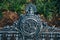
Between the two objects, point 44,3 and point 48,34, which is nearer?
point 48,34

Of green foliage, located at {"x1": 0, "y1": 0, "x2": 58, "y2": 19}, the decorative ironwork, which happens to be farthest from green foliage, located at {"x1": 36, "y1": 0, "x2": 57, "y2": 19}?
the decorative ironwork

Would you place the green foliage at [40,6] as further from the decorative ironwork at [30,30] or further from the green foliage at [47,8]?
the decorative ironwork at [30,30]

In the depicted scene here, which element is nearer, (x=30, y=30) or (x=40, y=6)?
(x=30, y=30)

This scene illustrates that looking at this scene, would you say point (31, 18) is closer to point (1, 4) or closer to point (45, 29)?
point (45, 29)

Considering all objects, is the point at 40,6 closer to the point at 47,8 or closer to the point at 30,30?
the point at 47,8

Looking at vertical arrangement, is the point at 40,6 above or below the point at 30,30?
above

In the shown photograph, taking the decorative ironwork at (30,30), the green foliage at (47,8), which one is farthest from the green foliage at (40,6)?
the decorative ironwork at (30,30)

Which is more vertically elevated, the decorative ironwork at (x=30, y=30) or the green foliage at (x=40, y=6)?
the green foliage at (x=40, y=6)

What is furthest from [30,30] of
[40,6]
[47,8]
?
[47,8]

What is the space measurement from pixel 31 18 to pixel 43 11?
287 centimetres

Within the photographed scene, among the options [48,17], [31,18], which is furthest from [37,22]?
[48,17]

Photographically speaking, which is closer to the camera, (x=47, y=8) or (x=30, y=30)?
(x=30, y=30)

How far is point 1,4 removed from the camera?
10.4 metres

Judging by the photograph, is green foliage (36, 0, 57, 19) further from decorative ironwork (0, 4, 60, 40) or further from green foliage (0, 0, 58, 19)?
decorative ironwork (0, 4, 60, 40)
